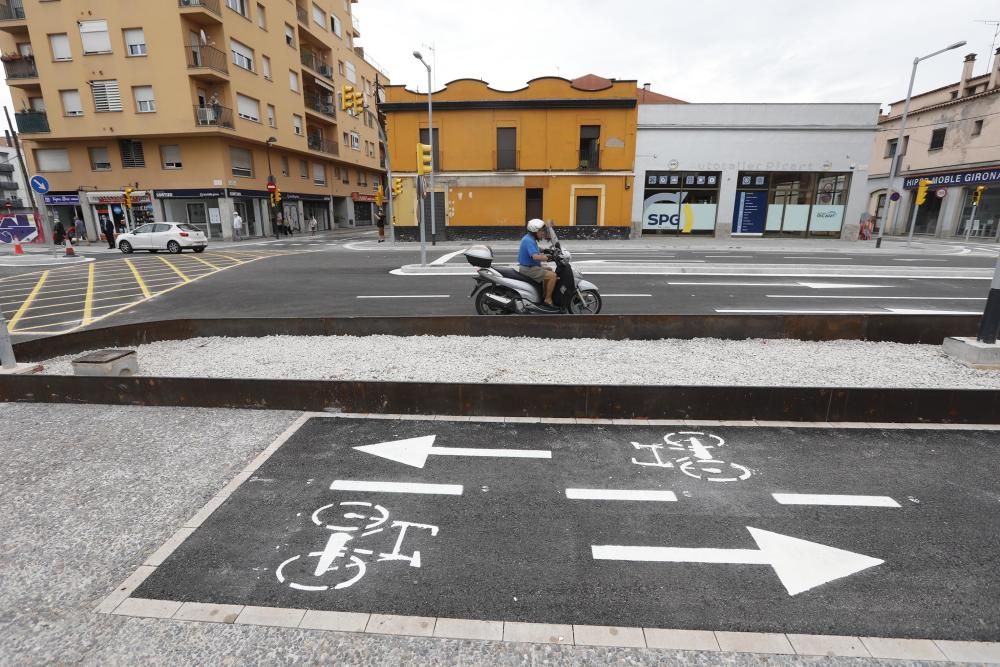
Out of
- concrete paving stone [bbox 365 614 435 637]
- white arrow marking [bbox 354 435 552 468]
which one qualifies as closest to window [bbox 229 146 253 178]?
white arrow marking [bbox 354 435 552 468]

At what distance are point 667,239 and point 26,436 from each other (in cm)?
2865

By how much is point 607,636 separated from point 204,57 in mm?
35376

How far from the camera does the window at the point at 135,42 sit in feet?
90.8

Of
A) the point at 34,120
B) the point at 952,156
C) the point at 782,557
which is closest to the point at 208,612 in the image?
the point at 782,557

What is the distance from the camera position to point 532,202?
1155 inches

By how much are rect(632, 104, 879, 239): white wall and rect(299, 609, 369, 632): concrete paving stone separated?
2952cm

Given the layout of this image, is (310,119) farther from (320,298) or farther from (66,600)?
(66,600)

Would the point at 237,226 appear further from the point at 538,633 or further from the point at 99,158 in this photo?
the point at 538,633

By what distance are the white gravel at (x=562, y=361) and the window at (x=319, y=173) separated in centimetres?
Result: 3774

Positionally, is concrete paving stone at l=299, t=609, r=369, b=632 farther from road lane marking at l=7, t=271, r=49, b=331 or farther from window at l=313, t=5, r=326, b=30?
window at l=313, t=5, r=326, b=30

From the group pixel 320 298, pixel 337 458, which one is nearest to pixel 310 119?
pixel 320 298

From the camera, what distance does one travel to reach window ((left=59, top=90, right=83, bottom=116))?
29.0 m

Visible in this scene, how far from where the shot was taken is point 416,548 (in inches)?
120

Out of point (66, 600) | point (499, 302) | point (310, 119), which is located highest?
point (310, 119)
